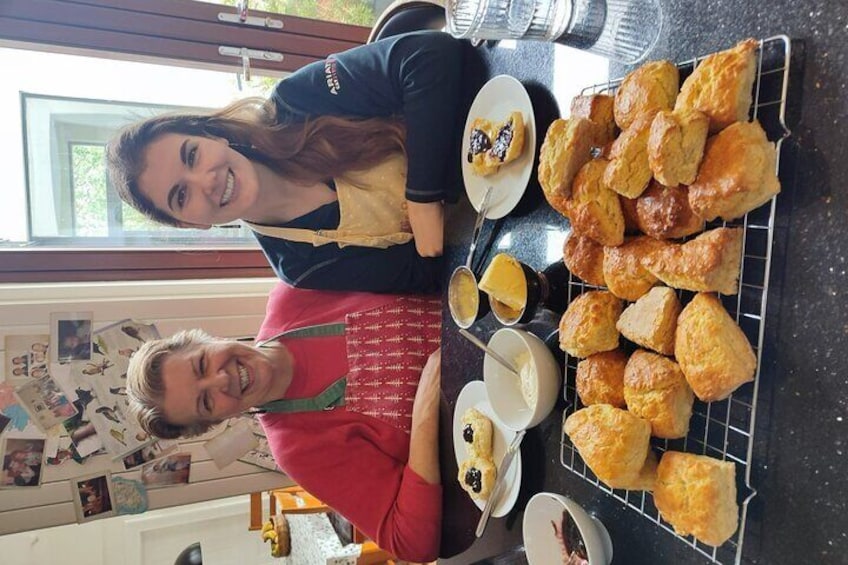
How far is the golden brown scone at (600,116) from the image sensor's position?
2.60 feet

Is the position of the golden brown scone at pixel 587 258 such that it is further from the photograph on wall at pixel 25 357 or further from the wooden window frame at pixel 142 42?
the photograph on wall at pixel 25 357

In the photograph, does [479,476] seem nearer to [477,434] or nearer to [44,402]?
[477,434]

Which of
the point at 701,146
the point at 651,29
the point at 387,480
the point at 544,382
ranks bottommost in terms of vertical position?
the point at 387,480

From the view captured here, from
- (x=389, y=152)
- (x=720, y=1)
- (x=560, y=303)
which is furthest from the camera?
(x=389, y=152)

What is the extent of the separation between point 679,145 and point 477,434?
677 millimetres

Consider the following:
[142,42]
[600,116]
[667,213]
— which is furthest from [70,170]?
[667,213]

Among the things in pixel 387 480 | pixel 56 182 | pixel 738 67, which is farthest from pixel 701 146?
pixel 56 182

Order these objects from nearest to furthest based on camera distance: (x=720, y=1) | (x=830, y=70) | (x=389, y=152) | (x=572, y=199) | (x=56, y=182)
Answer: (x=830, y=70), (x=720, y=1), (x=572, y=199), (x=389, y=152), (x=56, y=182)

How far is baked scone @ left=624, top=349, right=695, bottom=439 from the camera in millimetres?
671

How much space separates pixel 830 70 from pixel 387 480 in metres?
1.23

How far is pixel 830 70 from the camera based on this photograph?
22.3 inches

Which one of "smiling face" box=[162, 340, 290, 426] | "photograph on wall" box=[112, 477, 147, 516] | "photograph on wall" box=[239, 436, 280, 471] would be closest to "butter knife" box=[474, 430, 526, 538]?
"smiling face" box=[162, 340, 290, 426]

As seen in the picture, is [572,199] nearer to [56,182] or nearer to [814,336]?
[814,336]

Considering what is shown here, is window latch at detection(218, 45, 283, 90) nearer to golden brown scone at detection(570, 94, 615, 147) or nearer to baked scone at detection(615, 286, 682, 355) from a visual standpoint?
golden brown scone at detection(570, 94, 615, 147)
